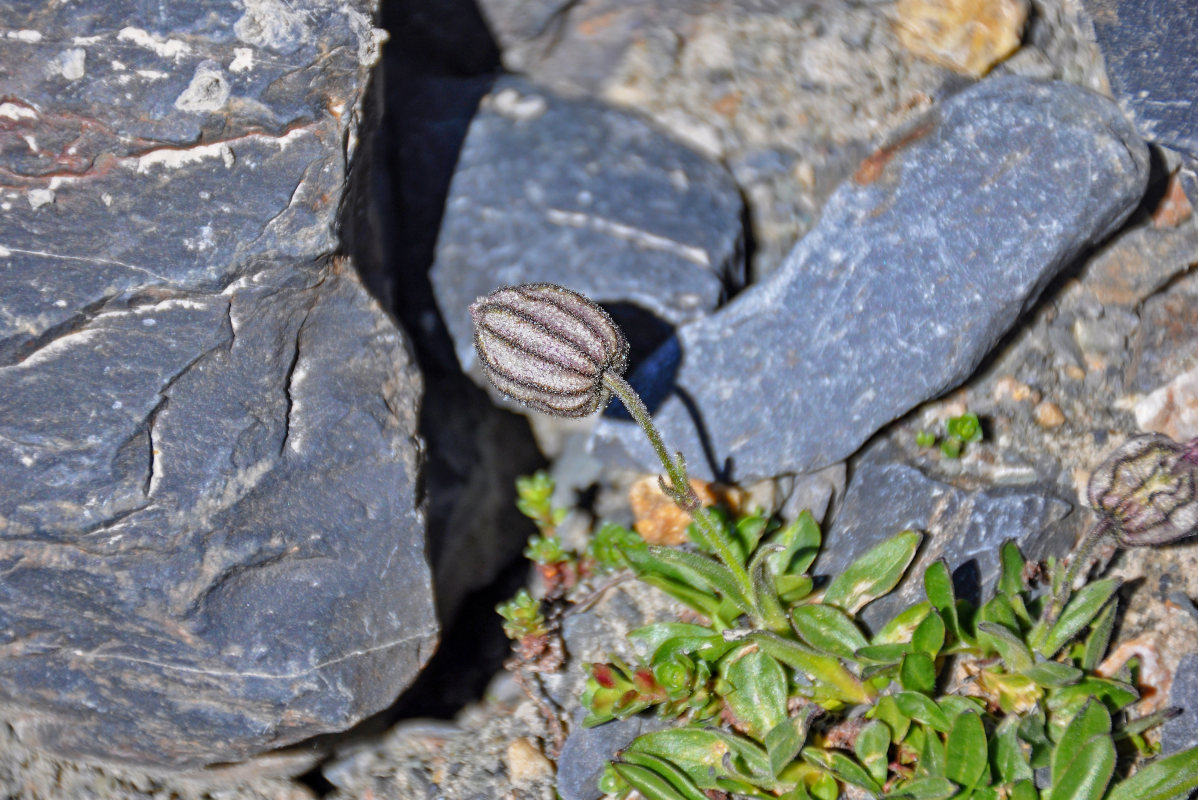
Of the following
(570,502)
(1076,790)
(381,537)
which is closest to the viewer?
(1076,790)

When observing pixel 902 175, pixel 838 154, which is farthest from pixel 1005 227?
pixel 838 154

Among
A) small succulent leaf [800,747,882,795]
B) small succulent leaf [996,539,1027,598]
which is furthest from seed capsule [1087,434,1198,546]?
small succulent leaf [800,747,882,795]

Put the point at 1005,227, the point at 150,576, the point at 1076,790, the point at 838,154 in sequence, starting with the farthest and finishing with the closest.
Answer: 1. the point at 838,154
2. the point at 1005,227
3. the point at 150,576
4. the point at 1076,790

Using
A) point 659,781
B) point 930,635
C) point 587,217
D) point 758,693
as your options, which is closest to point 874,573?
point 930,635

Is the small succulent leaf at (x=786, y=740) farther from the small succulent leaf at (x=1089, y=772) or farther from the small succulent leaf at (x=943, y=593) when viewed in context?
the small succulent leaf at (x=1089, y=772)

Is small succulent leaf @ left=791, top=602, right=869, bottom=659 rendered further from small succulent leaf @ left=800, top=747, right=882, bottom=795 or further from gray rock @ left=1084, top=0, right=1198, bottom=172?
gray rock @ left=1084, top=0, right=1198, bottom=172

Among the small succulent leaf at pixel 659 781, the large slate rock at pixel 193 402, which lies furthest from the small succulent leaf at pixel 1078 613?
the large slate rock at pixel 193 402

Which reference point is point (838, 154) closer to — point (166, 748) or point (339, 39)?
point (339, 39)
